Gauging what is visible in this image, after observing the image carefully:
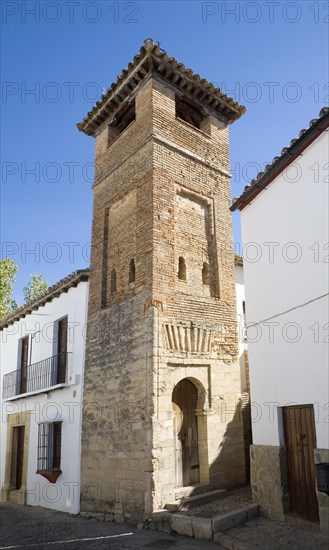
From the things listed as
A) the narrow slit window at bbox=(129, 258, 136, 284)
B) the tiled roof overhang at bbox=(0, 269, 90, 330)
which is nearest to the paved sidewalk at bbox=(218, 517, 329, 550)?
the narrow slit window at bbox=(129, 258, 136, 284)

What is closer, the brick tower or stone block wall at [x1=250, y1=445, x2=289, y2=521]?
stone block wall at [x1=250, y1=445, x2=289, y2=521]

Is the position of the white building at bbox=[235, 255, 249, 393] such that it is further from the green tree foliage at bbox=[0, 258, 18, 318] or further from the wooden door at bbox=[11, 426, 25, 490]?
the green tree foliage at bbox=[0, 258, 18, 318]

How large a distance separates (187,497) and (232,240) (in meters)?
5.55

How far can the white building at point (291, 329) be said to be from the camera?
6.04 meters

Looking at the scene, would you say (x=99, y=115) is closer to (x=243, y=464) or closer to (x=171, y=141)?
(x=171, y=141)

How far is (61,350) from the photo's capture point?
454 inches

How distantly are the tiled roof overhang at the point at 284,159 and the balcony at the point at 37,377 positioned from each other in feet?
18.7

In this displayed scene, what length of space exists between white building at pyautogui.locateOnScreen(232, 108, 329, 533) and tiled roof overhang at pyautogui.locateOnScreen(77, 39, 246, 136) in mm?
3954

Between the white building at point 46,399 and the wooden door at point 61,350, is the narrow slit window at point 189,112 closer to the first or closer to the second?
the white building at point 46,399

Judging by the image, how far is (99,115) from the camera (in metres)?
11.4

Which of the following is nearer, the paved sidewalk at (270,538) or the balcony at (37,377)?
the paved sidewalk at (270,538)

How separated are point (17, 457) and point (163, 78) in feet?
36.2

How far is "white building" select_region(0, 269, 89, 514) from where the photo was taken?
9.90 meters

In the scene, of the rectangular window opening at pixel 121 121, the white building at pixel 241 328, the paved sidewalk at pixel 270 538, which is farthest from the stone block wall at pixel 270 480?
the rectangular window opening at pixel 121 121
